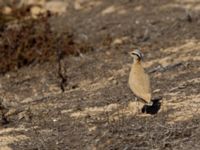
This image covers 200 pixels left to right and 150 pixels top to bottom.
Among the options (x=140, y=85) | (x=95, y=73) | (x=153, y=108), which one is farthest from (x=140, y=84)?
(x=95, y=73)

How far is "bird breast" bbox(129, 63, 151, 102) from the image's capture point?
862cm

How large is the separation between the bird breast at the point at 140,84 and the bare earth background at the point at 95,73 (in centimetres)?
29

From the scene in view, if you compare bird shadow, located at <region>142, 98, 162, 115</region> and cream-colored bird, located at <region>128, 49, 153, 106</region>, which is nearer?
cream-colored bird, located at <region>128, 49, 153, 106</region>

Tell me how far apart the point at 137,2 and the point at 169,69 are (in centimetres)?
495

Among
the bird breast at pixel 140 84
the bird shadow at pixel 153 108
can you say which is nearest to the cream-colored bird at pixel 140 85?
the bird breast at pixel 140 84

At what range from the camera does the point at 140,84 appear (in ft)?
28.7

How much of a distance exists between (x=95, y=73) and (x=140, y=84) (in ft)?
10.8

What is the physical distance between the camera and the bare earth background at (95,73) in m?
8.29

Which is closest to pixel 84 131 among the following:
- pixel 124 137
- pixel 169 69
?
pixel 124 137

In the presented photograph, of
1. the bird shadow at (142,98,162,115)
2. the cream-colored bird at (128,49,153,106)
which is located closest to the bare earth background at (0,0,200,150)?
the bird shadow at (142,98,162,115)

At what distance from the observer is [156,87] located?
1025 cm

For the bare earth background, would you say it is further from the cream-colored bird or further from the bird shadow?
the cream-colored bird

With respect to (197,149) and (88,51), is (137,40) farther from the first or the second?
(197,149)

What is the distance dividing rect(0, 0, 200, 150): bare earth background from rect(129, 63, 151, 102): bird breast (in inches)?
11.5
